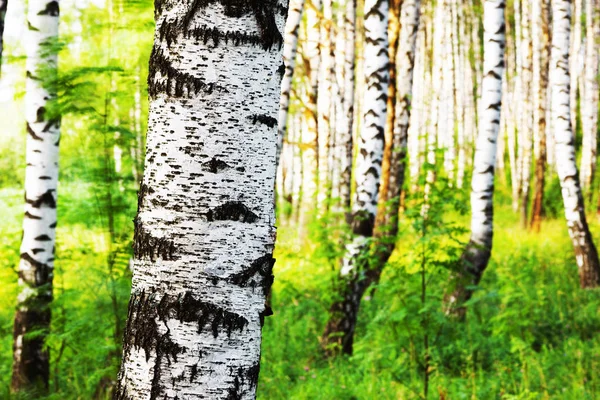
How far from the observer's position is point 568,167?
7.98 m

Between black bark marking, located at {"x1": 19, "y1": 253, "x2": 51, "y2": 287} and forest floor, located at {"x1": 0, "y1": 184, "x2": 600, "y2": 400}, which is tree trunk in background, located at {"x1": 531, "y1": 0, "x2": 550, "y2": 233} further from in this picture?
black bark marking, located at {"x1": 19, "y1": 253, "x2": 51, "y2": 287}

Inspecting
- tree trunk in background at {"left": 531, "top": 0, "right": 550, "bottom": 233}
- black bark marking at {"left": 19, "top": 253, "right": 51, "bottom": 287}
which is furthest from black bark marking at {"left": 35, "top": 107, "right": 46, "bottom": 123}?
tree trunk in background at {"left": 531, "top": 0, "right": 550, "bottom": 233}

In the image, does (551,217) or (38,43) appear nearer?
(38,43)

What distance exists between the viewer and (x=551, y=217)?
14.2m

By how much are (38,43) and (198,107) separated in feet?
14.1

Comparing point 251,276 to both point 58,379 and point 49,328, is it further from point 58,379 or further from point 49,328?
point 58,379

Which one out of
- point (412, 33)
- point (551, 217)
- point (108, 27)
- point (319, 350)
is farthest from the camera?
point (551, 217)

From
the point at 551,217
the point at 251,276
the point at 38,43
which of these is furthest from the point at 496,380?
the point at 551,217

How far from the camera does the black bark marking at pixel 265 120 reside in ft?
4.83

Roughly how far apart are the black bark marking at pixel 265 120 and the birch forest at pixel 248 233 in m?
A: 0.01

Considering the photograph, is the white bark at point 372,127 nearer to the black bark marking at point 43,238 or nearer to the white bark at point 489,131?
the white bark at point 489,131

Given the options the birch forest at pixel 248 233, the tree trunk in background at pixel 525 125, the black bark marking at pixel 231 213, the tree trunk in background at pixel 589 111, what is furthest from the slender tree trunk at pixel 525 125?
the black bark marking at pixel 231 213

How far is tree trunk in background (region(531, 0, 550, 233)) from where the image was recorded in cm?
1164

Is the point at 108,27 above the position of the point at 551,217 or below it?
above
